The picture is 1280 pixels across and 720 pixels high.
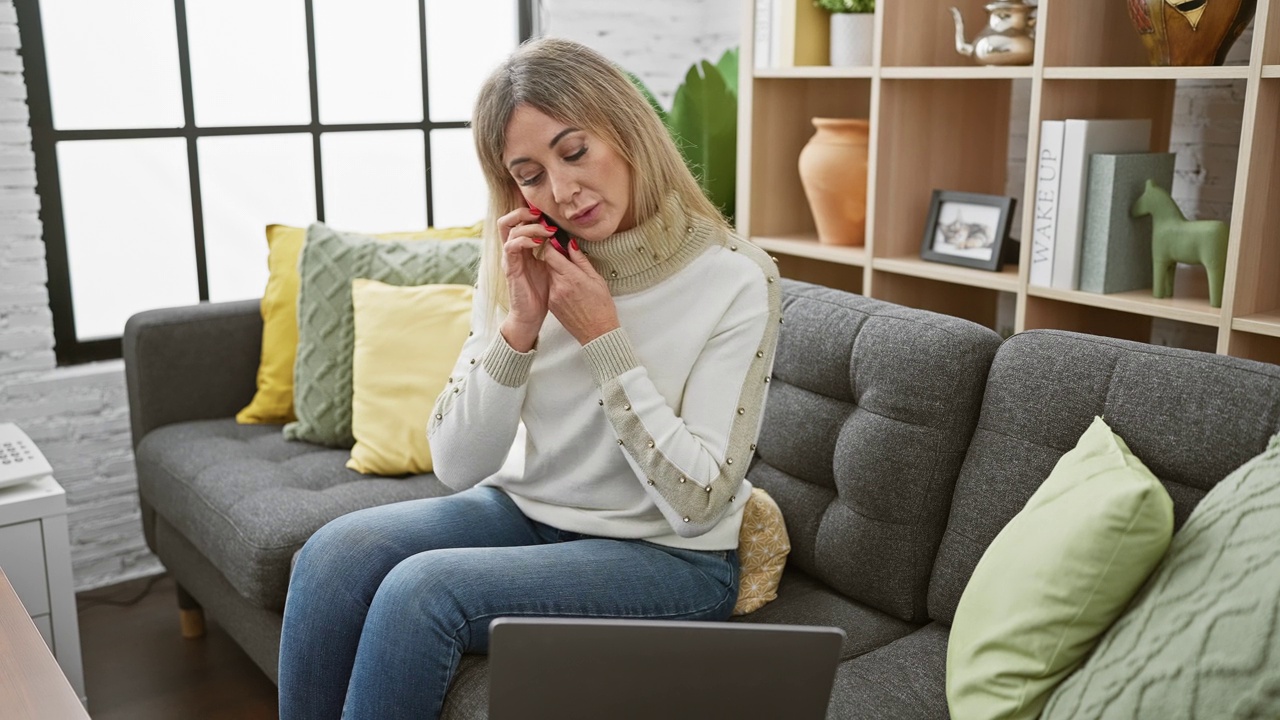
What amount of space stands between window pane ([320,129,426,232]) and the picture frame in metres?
1.56

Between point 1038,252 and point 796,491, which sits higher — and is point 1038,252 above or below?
above

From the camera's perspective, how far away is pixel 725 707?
1030 mm

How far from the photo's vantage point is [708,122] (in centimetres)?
298

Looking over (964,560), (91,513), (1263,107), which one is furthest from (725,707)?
(91,513)

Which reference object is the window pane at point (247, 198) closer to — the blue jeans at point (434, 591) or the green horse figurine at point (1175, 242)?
the blue jeans at point (434, 591)

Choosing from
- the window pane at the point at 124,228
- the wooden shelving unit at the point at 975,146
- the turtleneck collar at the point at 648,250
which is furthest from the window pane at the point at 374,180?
the turtleneck collar at the point at 648,250

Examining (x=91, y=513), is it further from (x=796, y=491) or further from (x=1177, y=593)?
(x=1177, y=593)

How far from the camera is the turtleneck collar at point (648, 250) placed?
159 centimetres

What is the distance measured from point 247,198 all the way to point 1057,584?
8.15ft

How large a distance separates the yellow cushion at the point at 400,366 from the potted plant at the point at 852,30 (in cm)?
102

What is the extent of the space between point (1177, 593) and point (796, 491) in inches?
29.9

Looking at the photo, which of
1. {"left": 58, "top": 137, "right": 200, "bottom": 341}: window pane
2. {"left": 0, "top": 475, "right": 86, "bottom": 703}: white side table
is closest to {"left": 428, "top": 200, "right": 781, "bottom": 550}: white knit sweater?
{"left": 0, "top": 475, "right": 86, "bottom": 703}: white side table

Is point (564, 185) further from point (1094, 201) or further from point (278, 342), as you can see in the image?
point (278, 342)

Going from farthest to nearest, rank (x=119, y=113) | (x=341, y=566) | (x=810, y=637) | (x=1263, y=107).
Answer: (x=119, y=113) < (x=1263, y=107) < (x=341, y=566) < (x=810, y=637)
